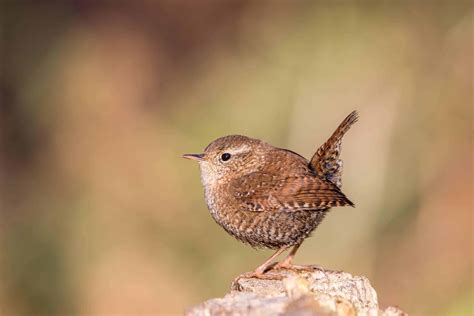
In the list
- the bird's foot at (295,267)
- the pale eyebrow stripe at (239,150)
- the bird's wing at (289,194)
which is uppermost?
the pale eyebrow stripe at (239,150)

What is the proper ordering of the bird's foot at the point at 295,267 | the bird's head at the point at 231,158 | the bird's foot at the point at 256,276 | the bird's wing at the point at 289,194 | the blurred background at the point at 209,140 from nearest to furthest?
the bird's foot at the point at 256,276, the bird's foot at the point at 295,267, the bird's wing at the point at 289,194, the bird's head at the point at 231,158, the blurred background at the point at 209,140

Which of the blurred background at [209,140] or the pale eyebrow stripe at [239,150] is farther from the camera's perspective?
the blurred background at [209,140]

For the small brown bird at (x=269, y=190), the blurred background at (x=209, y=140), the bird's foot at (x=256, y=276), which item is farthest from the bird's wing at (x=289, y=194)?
the blurred background at (x=209, y=140)

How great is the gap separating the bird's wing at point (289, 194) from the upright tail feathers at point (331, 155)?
178 millimetres

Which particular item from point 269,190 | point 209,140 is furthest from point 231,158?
point 209,140

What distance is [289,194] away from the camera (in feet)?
13.8

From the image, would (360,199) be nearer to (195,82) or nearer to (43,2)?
(195,82)

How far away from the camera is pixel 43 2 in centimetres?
935

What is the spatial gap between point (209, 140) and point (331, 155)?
310 centimetres

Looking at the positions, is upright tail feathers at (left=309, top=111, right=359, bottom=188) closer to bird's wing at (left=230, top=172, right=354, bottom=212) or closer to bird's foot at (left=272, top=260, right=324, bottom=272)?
bird's wing at (left=230, top=172, right=354, bottom=212)

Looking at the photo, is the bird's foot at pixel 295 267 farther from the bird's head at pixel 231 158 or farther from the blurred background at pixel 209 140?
the blurred background at pixel 209 140

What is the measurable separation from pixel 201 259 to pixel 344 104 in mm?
1919

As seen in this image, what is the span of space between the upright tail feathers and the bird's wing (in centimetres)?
18

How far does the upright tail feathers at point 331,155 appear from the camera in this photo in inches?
174
